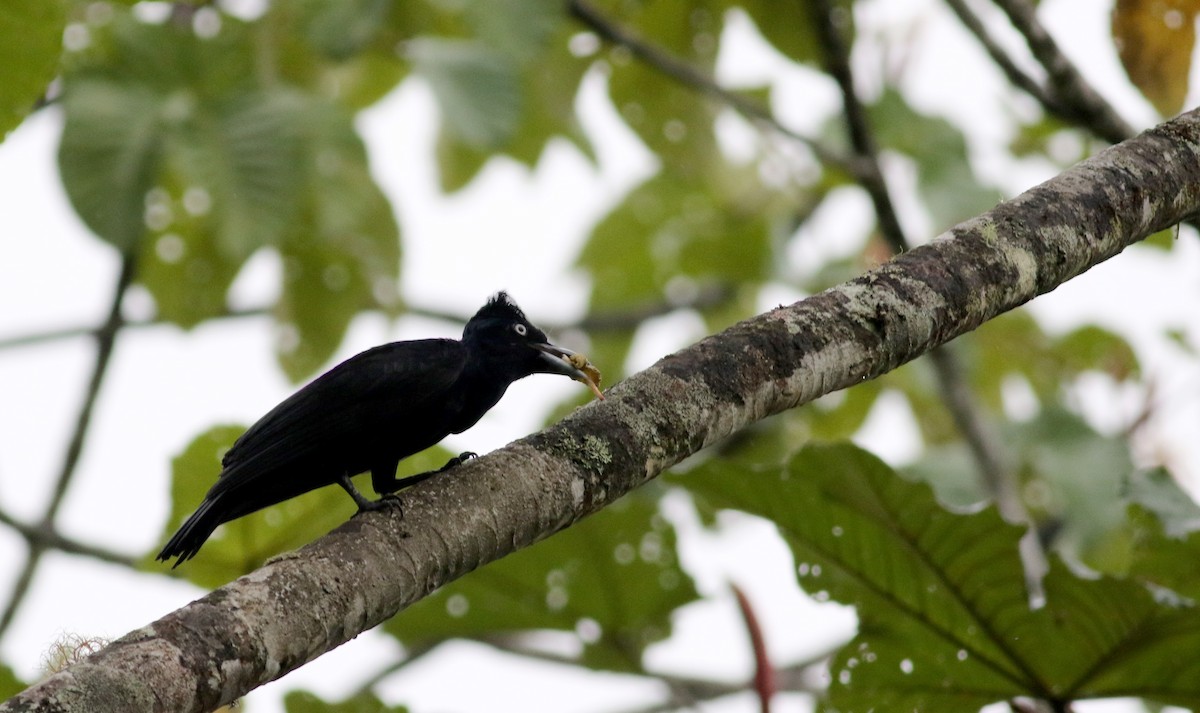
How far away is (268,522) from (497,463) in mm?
1661

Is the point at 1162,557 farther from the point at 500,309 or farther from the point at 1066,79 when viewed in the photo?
the point at 500,309

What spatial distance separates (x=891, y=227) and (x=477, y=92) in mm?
1554

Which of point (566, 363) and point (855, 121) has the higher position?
point (855, 121)

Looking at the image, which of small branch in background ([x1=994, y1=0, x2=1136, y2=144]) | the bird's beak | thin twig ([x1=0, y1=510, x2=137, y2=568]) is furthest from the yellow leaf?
thin twig ([x1=0, y1=510, x2=137, y2=568])

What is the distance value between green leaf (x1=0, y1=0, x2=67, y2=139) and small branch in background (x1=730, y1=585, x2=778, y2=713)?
187 centimetres

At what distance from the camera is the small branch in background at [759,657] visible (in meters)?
2.78

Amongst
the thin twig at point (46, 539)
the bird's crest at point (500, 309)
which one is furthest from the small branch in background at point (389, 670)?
the bird's crest at point (500, 309)

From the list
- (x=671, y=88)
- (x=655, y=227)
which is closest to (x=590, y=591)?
(x=671, y=88)

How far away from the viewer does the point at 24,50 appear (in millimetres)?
2945

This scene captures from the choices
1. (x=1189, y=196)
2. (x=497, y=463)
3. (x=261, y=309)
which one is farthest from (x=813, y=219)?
(x=497, y=463)

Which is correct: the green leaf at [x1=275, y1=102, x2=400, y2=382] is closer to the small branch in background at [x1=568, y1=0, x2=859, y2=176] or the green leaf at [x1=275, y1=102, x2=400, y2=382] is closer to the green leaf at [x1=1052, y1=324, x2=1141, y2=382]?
the small branch in background at [x1=568, y1=0, x2=859, y2=176]

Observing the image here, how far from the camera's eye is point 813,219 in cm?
705

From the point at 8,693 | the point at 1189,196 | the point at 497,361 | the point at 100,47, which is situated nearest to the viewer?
the point at 1189,196

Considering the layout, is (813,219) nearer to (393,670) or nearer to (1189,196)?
(393,670)
